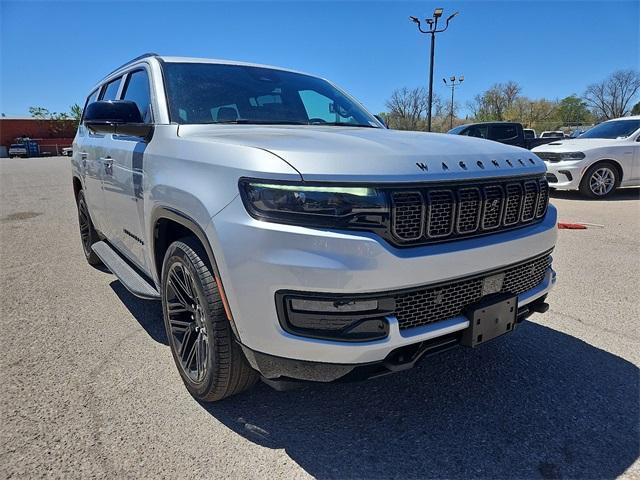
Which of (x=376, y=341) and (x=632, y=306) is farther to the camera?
(x=632, y=306)

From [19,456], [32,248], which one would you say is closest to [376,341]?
[19,456]

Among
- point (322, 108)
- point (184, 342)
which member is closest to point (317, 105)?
point (322, 108)

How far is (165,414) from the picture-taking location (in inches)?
92.8

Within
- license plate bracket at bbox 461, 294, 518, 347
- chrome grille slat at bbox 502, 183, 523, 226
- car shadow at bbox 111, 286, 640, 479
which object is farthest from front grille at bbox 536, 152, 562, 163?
license plate bracket at bbox 461, 294, 518, 347

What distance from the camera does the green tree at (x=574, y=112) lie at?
65.4m

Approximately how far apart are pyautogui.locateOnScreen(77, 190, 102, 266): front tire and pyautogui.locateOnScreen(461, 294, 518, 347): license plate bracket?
4259 millimetres

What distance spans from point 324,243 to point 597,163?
9880mm

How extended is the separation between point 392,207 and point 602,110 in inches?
3046

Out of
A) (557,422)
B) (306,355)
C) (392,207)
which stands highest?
(392,207)

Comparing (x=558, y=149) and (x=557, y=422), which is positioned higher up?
(x=558, y=149)

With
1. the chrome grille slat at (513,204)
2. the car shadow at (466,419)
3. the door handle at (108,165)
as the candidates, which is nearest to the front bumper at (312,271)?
the car shadow at (466,419)

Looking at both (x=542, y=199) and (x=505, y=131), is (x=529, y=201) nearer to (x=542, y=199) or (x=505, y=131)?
(x=542, y=199)

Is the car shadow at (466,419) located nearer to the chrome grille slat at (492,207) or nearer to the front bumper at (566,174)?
the chrome grille slat at (492,207)

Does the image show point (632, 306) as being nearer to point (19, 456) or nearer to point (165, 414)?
point (165, 414)
